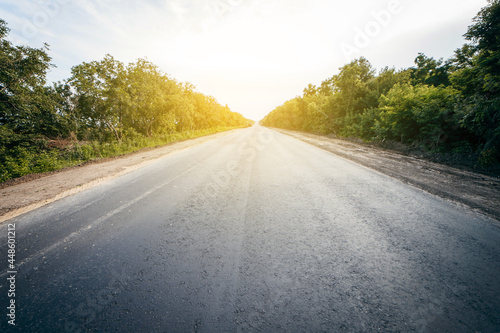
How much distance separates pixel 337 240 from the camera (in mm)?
2686

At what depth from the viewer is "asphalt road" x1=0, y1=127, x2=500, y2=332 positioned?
1592mm

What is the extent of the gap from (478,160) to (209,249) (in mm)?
10599

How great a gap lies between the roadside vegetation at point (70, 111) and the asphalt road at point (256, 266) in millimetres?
8109

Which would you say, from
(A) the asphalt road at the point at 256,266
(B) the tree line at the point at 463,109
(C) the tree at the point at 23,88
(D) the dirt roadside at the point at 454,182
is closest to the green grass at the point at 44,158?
(C) the tree at the point at 23,88

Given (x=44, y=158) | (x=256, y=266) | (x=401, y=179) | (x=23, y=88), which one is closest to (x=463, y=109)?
(x=401, y=179)

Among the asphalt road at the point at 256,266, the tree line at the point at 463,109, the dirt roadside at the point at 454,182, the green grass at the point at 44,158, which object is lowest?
the asphalt road at the point at 256,266

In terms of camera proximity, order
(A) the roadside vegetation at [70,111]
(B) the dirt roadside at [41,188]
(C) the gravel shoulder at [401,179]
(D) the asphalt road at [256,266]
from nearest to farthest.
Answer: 1. (D) the asphalt road at [256,266]
2. (C) the gravel shoulder at [401,179]
3. (B) the dirt roadside at [41,188]
4. (A) the roadside vegetation at [70,111]

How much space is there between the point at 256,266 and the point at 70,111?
2009cm

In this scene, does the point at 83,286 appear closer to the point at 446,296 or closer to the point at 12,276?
the point at 12,276

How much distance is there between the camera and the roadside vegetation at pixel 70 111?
9.88m

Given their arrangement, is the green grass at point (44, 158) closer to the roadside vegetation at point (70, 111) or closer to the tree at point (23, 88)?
the roadside vegetation at point (70, 111)

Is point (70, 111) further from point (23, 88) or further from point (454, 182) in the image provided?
point (454, 182)

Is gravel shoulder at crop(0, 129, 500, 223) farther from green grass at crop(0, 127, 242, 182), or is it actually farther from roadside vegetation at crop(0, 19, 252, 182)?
roadside vegetation at crop(0, 19, 252, 182)

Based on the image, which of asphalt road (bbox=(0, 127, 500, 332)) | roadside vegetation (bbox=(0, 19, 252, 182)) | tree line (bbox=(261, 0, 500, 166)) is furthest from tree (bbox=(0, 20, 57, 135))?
tree line (bbox=(261, 0, 500, 166))
